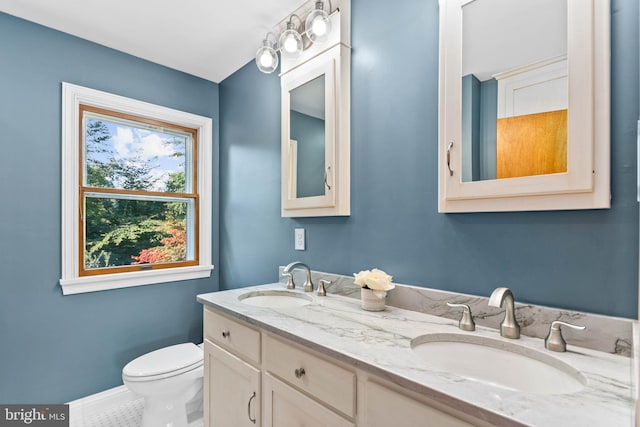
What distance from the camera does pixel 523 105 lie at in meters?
1.01

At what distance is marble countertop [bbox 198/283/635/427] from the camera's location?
0.59 meters

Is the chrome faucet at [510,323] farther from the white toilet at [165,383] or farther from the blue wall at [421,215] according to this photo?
the white toilet at [165,383]

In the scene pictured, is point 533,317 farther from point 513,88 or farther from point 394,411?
point 513,88

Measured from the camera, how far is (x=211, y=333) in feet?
5.05

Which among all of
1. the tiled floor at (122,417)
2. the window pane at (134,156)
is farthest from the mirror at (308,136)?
the tiled floor at (122,417)

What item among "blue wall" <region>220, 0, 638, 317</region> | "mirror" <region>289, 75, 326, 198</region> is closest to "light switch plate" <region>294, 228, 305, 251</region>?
"blue wall" <region>220, 0, 638, 317</region>

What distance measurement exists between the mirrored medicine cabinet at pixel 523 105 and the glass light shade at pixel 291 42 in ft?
2.52

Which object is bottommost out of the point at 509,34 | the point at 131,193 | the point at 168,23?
the point at 131,193

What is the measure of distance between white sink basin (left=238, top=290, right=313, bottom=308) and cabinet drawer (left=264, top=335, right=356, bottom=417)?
1.57 ft

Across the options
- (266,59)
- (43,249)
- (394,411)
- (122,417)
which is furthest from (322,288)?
(43,249)

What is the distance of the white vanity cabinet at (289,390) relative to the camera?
77 cm

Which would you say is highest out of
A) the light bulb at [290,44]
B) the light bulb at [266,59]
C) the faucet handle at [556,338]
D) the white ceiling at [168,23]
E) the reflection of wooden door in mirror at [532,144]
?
the white ceiling at [168,23]

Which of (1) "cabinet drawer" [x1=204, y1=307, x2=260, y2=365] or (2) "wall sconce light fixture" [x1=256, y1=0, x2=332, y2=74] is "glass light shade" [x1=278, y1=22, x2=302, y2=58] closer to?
(2) "wall sconce light fixture" [x1=256, y1=0, x2=332, y2=74]

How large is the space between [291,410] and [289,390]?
7 cm
